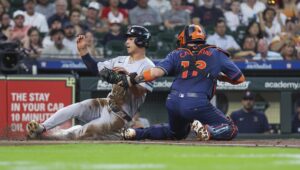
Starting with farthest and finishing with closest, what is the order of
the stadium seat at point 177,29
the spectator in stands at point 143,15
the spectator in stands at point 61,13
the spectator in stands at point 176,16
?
the spectator in stands at point 176,16 < the spectator in stands at point 143,15 < the stadium seat at point 177,29 < the spectator in stands at point 61,13

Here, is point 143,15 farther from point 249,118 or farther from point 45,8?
point 249,118

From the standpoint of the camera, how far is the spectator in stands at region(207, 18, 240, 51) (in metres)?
14.3

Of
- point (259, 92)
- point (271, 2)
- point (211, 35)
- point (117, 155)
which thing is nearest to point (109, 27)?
point (211, 35)

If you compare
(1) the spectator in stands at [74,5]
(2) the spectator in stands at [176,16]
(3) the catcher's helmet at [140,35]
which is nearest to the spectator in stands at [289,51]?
(2) the spectator in stands at [176,16]

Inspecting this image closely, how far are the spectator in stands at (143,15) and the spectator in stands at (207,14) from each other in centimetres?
73

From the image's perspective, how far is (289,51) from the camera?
13.8 metres

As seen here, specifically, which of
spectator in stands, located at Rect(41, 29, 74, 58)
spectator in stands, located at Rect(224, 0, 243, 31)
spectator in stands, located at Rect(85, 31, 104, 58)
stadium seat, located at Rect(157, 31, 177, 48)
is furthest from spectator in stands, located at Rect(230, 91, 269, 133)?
spectator in stands, located at Rect(41, 29, 74, 58)

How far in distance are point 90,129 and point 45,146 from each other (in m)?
1.62

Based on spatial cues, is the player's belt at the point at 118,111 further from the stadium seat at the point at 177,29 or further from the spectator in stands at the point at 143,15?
the spectator in stands at the point at 143,15

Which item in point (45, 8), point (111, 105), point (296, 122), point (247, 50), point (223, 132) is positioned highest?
point (45, 8)

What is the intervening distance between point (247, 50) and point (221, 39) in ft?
1.72

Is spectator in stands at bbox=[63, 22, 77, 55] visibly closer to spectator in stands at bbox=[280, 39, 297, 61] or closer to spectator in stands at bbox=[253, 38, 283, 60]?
spectator in stands at bbox=[253, 38, 283, 60]

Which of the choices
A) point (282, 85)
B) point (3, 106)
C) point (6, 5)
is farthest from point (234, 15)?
point (3, 106)

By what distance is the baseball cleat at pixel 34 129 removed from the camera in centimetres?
929
